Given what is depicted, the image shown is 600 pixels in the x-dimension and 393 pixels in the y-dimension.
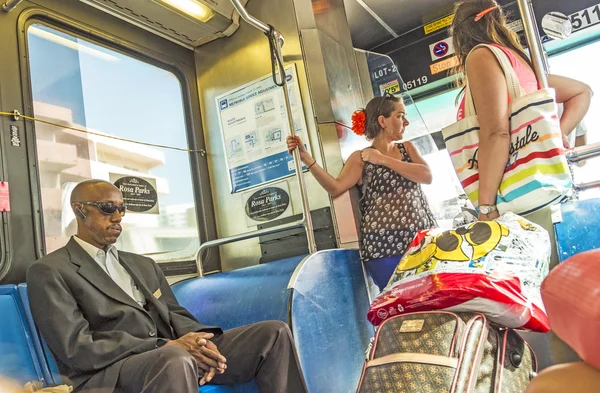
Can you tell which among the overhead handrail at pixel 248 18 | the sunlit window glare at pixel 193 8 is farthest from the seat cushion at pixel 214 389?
the sunlit window glare at pixel 193 8

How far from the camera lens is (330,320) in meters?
2.75

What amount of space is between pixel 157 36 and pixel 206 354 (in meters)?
2.78

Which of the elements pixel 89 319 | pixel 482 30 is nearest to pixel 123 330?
pixel 89 319

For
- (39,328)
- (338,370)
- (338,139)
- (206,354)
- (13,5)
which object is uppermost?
(13,5)

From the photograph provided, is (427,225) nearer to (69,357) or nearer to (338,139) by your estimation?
(338,139)

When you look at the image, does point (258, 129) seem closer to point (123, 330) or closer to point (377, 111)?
point (377, 111)

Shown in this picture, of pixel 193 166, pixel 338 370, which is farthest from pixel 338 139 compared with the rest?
pixel 338 370

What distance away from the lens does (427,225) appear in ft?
9.71

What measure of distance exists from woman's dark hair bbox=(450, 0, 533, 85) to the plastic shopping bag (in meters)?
0.74

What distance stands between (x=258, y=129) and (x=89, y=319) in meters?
2.07

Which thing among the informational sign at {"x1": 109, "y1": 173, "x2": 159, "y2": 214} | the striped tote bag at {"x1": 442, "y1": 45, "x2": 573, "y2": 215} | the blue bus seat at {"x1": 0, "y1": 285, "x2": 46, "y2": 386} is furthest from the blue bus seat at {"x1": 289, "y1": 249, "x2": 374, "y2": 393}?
the informational sign at {"x1": 109, "y1": 173, "x2": 159, "y2": 214}

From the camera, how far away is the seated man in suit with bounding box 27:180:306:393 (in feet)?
6.66

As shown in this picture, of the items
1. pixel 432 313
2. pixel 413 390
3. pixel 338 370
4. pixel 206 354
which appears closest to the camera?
pixel 413 390

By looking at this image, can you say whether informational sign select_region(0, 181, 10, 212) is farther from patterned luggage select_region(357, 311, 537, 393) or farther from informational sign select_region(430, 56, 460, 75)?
informational sign select_region(430, 56, 460, 75)
